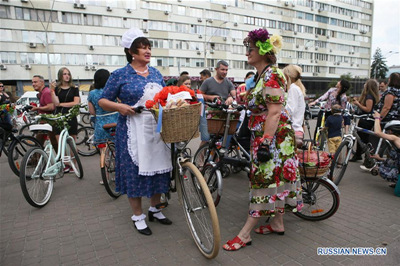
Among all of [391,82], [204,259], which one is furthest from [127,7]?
[204,259]

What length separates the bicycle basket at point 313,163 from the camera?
11.0 ft

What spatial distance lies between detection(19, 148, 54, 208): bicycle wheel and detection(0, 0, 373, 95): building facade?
27584 millimetres

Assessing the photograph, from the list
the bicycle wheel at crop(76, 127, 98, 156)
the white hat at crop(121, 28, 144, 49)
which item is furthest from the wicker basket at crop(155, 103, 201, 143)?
the bicycle wheel at crop(76, 127, 98, 156)

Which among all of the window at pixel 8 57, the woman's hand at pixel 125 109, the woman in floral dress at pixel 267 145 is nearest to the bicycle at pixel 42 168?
the woman's hand at pixel 125 109

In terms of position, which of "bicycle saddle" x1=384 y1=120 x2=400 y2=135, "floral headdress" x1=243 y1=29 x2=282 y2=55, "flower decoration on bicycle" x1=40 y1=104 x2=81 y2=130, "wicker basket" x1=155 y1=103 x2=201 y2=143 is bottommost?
"bicycle saddle" x1=384 y1=120 x2=400 y2=135

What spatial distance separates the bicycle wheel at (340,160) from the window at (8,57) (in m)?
37.6

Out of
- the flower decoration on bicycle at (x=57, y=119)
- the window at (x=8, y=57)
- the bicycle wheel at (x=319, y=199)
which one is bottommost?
the bicycle wheel at (x=319, y=199)

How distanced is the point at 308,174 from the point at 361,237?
908 mm

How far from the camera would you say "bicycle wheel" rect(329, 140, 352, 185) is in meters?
4.88

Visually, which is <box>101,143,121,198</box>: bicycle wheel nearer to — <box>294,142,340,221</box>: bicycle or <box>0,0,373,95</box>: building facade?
<box>294,142,340,221</box>: bicycle

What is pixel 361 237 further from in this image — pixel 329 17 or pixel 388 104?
pixel 329 17

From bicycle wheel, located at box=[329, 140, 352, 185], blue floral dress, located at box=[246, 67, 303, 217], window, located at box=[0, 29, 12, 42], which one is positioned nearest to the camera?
blue floral dress, located at box=[246, 67, 303, 217]

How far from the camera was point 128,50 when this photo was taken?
125 inches

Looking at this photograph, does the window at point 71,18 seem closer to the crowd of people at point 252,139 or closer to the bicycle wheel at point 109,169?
the bicycle wheel at point 109,169
